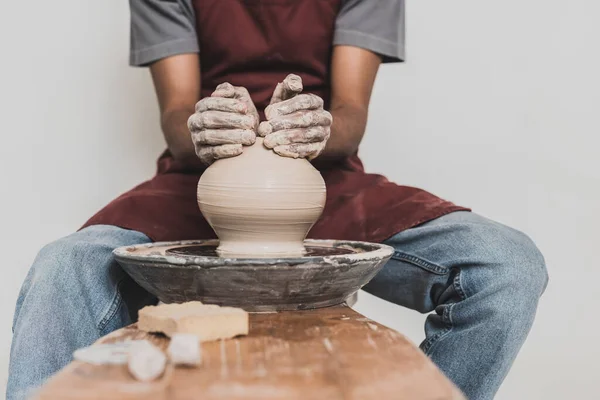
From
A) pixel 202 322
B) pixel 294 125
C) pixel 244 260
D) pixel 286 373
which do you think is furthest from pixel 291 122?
pixel 286 373

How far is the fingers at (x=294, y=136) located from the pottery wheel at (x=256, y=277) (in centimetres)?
24

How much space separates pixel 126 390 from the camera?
0.75 metres

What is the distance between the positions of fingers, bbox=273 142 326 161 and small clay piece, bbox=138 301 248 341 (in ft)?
1.18

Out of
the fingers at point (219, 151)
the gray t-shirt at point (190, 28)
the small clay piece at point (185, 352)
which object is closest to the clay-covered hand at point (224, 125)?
the fingers at point (219, 151)

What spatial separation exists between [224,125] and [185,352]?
0.53 meters

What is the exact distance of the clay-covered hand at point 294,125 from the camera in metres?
1.25

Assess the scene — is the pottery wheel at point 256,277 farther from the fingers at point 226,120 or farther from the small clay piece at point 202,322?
the fingers at point 226,120

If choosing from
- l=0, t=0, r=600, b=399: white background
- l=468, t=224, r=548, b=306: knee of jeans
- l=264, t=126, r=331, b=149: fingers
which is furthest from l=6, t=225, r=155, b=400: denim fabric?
l=0, t=0, r=600, b=399: white background

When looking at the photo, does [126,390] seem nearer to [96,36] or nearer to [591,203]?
[96,36]

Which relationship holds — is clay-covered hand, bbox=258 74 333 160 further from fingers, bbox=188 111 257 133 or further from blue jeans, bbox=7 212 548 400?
blue jeans, bbox=7 212 548 400

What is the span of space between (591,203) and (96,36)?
1831 mm

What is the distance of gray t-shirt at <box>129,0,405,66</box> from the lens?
1863 millimetres

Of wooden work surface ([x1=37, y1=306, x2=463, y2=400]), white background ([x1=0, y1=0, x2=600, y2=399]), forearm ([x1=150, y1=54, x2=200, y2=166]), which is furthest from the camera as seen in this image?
white background ([x1=0, y1=0, x2=600, y2=399])

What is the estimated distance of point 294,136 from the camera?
1.26 m
